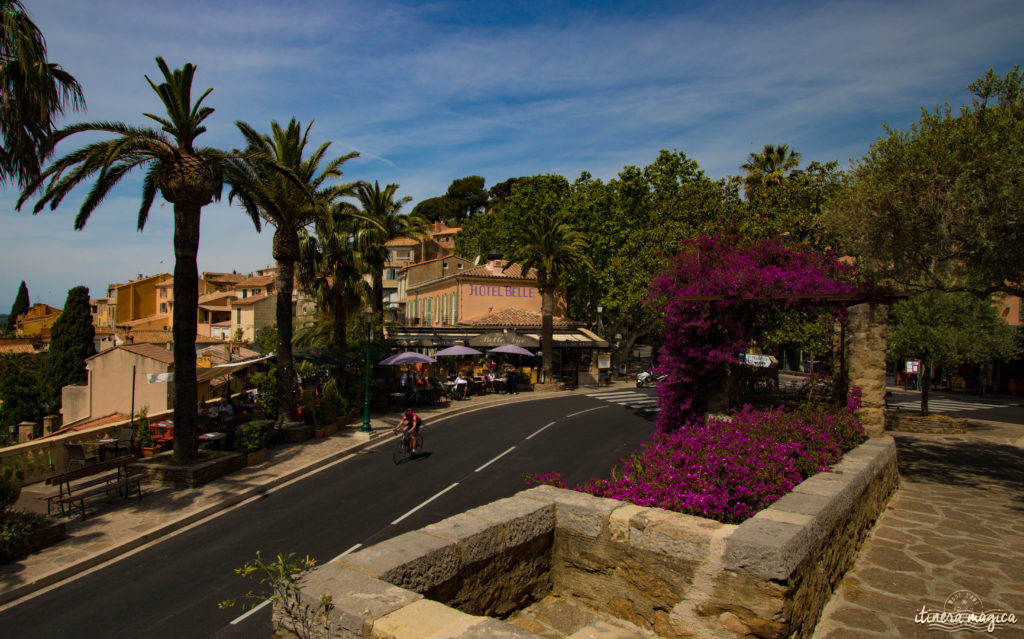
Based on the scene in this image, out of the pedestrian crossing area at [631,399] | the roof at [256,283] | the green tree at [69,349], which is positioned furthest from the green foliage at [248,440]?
the roof at [256,283]

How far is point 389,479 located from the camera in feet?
47.1

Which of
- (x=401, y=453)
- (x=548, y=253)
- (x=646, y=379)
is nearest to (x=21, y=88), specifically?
(x=401, y=453)

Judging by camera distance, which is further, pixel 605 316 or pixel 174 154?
pixel 605 316

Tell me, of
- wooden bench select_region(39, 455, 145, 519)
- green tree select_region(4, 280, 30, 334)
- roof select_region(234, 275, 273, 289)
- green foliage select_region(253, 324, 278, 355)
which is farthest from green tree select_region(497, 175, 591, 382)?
green tree select_region(4, 280, 30, 334)

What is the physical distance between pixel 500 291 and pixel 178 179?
33018 mm

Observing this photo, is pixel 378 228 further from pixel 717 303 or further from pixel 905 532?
pixel 905 532

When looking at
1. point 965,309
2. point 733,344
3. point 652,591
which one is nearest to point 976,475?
point 733,344

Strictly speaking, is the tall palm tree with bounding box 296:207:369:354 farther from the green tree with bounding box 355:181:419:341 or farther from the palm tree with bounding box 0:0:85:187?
the palm tree with bounding box 0:0:85:187

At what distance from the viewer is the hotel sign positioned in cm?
4456

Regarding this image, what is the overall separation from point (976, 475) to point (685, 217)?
13.8m

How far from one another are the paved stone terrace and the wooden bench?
42.1 feet

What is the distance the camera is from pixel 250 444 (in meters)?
15.6

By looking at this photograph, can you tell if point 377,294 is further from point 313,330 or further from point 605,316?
point 605,316

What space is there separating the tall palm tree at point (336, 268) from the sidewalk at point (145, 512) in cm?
723
